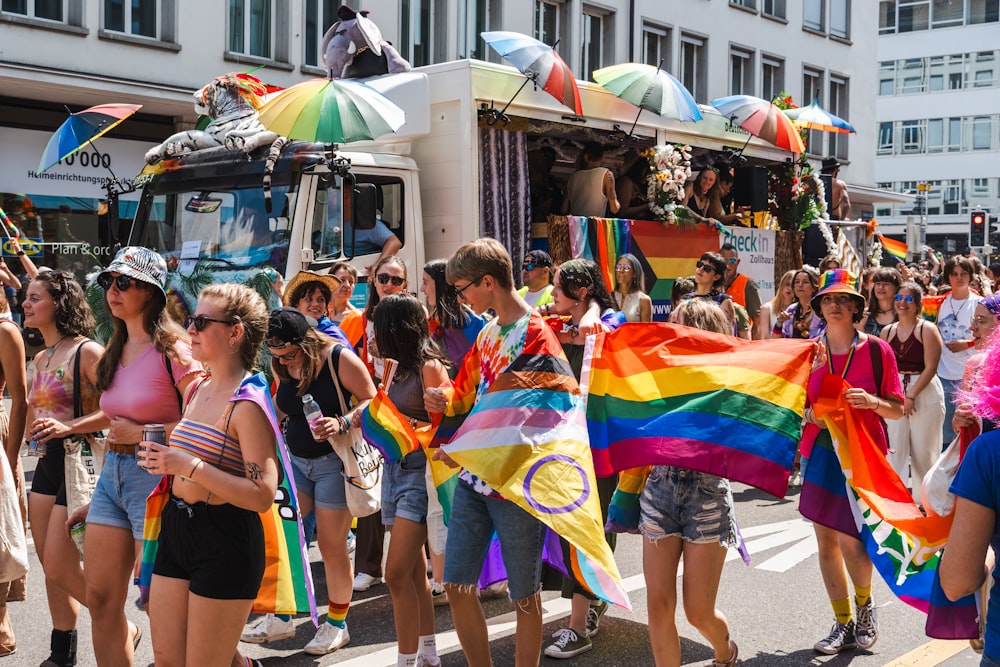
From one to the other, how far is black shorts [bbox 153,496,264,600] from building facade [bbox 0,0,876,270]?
27.6 feet

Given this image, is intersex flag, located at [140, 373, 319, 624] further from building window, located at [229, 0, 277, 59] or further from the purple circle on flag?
building window, located at [229, 0, 277, 59]

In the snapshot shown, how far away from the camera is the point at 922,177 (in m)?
59.7

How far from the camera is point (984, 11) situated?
56438mm

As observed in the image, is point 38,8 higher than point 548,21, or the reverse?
point 548,21

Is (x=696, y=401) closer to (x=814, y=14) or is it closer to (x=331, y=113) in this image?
(x=331, y=113)

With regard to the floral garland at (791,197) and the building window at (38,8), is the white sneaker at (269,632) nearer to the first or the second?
the floral garland at (791,197)

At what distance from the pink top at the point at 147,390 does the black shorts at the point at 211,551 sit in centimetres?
80

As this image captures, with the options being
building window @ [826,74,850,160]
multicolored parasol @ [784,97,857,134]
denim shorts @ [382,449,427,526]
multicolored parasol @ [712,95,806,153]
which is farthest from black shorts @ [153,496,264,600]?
building window @ [826,74,850,160]

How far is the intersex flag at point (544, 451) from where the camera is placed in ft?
13.7

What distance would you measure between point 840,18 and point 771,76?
433 cm

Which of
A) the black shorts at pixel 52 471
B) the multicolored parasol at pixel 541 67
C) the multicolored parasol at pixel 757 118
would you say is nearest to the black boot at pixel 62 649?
the black shorts at pixel 52 471

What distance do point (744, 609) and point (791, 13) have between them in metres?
29.6

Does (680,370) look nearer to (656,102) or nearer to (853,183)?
(656,102)

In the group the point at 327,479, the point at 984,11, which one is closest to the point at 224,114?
the point at 327,479
